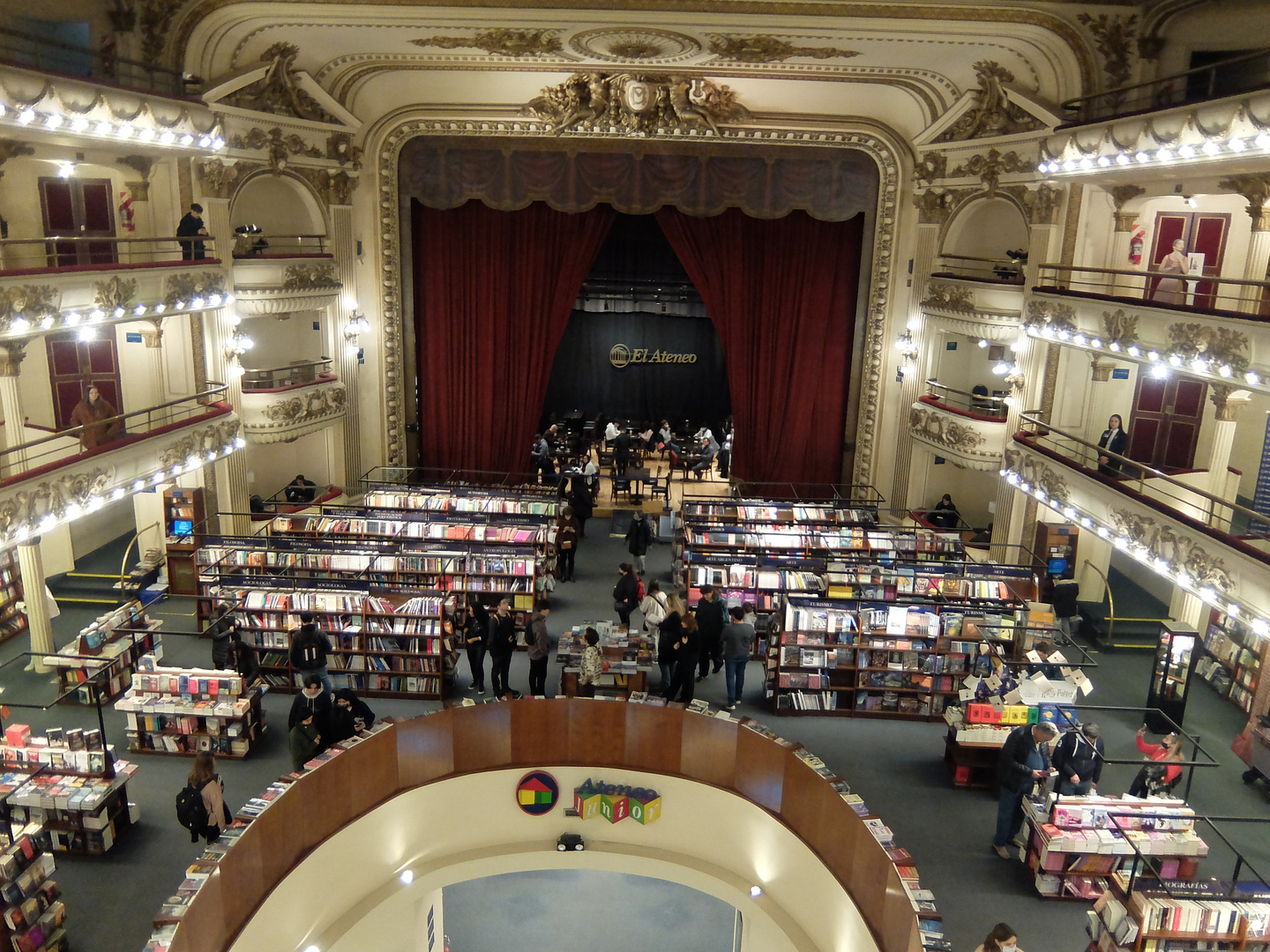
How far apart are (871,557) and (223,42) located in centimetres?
1065

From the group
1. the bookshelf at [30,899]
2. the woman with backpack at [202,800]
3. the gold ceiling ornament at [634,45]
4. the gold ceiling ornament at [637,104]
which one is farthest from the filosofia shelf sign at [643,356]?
the bookshelf at [30,899]

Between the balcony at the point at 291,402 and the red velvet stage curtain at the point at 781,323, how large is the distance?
21.1 feet

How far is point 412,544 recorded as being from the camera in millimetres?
11945

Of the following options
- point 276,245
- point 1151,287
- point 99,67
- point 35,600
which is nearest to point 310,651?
point 35,600

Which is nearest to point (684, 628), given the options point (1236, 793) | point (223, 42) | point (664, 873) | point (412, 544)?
point (664, 873)

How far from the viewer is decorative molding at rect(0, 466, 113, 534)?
905 centimetres

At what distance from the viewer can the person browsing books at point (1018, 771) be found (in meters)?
7.77

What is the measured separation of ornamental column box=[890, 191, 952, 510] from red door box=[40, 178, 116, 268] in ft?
38.7

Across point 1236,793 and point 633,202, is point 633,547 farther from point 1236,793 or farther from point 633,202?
point 1236,793

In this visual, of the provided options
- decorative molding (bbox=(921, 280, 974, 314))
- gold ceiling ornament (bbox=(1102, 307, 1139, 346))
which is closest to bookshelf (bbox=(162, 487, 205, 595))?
decorative molding (bbox=(921, 280, 974, 314))

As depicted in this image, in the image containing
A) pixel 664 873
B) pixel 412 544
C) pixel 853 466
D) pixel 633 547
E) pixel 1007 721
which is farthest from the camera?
pixel 853 466

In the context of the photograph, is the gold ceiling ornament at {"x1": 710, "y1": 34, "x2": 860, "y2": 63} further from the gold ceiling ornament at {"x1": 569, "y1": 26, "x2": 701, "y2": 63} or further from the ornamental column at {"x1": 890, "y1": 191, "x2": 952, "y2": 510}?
the ornamental column at {"x1": 890, "y1": 191, "x2": 952, "y2": 510}

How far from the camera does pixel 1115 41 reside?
37.6 ft

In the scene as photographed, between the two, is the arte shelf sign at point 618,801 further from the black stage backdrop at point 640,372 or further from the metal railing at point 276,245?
the black stage backdrop at point 640,372
